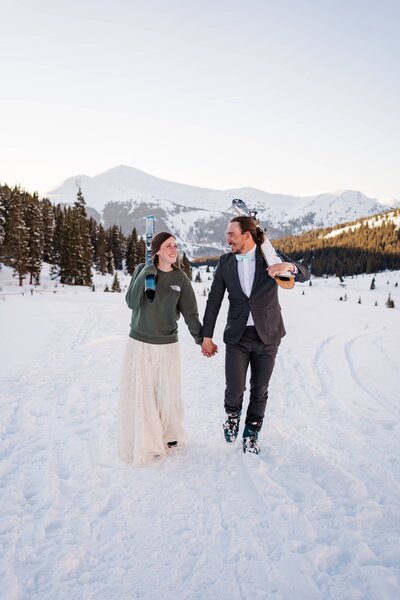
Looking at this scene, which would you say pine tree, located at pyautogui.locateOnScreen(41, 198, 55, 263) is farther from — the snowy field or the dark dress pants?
the dark dress pants

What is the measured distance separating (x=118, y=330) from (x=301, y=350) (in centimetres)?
657

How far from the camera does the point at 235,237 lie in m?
3.89

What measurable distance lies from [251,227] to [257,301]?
827 mm

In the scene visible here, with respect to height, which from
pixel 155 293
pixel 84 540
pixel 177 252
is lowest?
pixel 84 540

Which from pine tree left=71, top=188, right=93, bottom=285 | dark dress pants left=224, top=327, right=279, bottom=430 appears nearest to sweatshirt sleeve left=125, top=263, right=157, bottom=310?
dark dress pants left=224, top=327, right=279, bottom=430

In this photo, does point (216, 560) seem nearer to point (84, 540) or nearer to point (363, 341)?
point (84, 540)

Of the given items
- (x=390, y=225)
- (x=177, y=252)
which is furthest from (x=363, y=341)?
(x=390, y=225)

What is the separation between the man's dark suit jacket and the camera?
3881mm

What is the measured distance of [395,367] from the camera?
805cm

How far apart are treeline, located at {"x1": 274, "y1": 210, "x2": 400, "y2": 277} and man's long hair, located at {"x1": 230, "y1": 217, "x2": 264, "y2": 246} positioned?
238 ft

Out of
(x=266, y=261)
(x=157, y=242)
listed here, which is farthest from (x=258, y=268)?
(x=157, y=242)

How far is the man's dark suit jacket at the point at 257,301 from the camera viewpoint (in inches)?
153

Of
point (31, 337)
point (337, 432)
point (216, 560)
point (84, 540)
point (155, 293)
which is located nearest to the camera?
point (216, 560)

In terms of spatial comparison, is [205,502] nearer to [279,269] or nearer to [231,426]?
[231,426]
